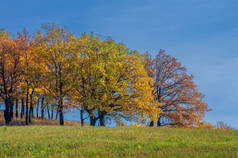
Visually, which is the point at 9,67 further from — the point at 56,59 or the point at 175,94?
the point at 175,94

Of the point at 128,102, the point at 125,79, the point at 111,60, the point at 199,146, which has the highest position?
the point at 111,60

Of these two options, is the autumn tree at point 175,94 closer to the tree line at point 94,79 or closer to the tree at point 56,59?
the tree line at point 94,79

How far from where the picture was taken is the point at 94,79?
34.7 m

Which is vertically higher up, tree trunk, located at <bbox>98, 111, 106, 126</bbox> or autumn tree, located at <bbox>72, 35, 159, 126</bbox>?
autumn tree, located at <bbox>72, 35, 159, 126</bbox>

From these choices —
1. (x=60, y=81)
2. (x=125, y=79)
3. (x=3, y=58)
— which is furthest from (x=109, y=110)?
(x=3, y=58)

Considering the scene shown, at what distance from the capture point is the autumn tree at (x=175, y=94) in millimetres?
40312

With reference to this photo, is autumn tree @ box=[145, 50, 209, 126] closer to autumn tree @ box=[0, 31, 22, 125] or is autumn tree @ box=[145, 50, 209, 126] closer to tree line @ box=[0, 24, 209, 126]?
tree line @ box=[0, 24, 209, 126]

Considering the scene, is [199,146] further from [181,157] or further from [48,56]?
[48,56]

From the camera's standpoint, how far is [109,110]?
32.8 metres

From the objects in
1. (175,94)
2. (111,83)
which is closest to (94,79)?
(111,83)

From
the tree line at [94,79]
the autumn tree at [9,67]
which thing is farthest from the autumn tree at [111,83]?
the autumn tree at [9,67]

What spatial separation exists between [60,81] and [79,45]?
632 cm

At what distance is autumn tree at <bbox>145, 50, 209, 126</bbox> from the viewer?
40.3 metres

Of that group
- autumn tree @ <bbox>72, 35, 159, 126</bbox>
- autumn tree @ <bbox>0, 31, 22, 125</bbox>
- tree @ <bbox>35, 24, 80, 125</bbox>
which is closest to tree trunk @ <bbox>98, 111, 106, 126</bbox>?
autumn tree @ <bbox>72, 35, 159, 126</bbox>
